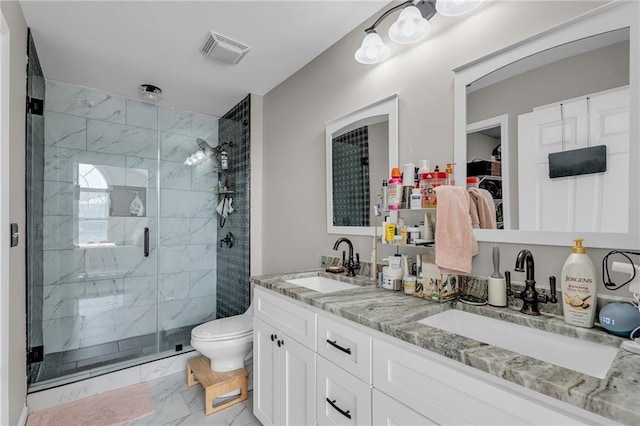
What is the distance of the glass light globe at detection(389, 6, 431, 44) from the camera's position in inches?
54.9

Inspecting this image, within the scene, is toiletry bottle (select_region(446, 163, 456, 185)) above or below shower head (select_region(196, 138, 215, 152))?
below

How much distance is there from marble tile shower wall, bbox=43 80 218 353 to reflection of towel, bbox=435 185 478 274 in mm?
2714

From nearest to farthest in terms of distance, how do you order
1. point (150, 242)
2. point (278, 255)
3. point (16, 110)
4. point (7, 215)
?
point (7, 215)
point (16, 110)
point (278, 255)
point (150, 242)

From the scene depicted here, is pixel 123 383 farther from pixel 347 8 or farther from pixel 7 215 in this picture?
pixel 347 8

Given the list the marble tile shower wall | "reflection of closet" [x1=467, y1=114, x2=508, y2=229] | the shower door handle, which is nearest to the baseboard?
the marble tile shower wall

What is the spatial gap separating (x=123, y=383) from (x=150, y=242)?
1.23 m

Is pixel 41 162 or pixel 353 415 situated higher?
pixel 41 162

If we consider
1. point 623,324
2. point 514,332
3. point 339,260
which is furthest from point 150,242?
point 623,324

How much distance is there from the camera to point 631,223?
953mm

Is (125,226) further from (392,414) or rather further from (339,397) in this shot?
(392,414)

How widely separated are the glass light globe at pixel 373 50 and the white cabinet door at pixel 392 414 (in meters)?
1.51

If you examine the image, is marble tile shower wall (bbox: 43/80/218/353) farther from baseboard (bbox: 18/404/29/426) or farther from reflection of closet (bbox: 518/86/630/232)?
reflection of closet (bbox: 518/86/630/232)

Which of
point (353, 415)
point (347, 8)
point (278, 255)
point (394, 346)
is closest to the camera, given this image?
point (394, 346)

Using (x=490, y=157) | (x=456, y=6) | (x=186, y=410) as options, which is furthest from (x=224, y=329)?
(x=456, y=6)
